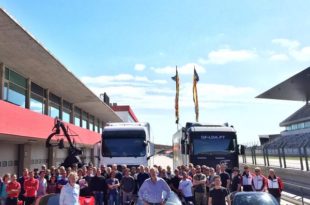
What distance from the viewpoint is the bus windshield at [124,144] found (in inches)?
747

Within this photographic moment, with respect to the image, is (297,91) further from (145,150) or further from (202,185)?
(202,185)

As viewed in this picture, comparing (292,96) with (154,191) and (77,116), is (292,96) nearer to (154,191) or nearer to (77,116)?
(77,116)

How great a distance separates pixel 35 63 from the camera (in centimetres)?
2309

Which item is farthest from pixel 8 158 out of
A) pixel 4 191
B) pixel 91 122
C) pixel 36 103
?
pixel 91 122

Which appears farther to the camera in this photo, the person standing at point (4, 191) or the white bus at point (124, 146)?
the white bus at point (124, 146)

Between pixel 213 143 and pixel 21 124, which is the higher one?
pixel 21 124

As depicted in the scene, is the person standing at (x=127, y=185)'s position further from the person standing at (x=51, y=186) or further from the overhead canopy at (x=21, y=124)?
the overhead canopy at (x=21, y=124)

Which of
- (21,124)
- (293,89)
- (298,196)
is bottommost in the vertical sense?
(298,196)

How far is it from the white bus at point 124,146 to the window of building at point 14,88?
7656mm

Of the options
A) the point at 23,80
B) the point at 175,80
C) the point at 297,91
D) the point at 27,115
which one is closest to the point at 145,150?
the point at 27,115

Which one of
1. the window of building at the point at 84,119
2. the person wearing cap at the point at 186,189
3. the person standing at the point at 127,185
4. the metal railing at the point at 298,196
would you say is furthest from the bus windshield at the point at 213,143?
the window of building at the point at 84,119

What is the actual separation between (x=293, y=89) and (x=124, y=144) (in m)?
16.6

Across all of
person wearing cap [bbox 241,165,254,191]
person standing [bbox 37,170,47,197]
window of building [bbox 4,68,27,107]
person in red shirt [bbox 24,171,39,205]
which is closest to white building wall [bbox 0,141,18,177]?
window of building [bbox 4,68,27,107]

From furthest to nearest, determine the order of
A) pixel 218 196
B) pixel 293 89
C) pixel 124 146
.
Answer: pixel 293 89 < pixel 124 146 < pixel 218 196
